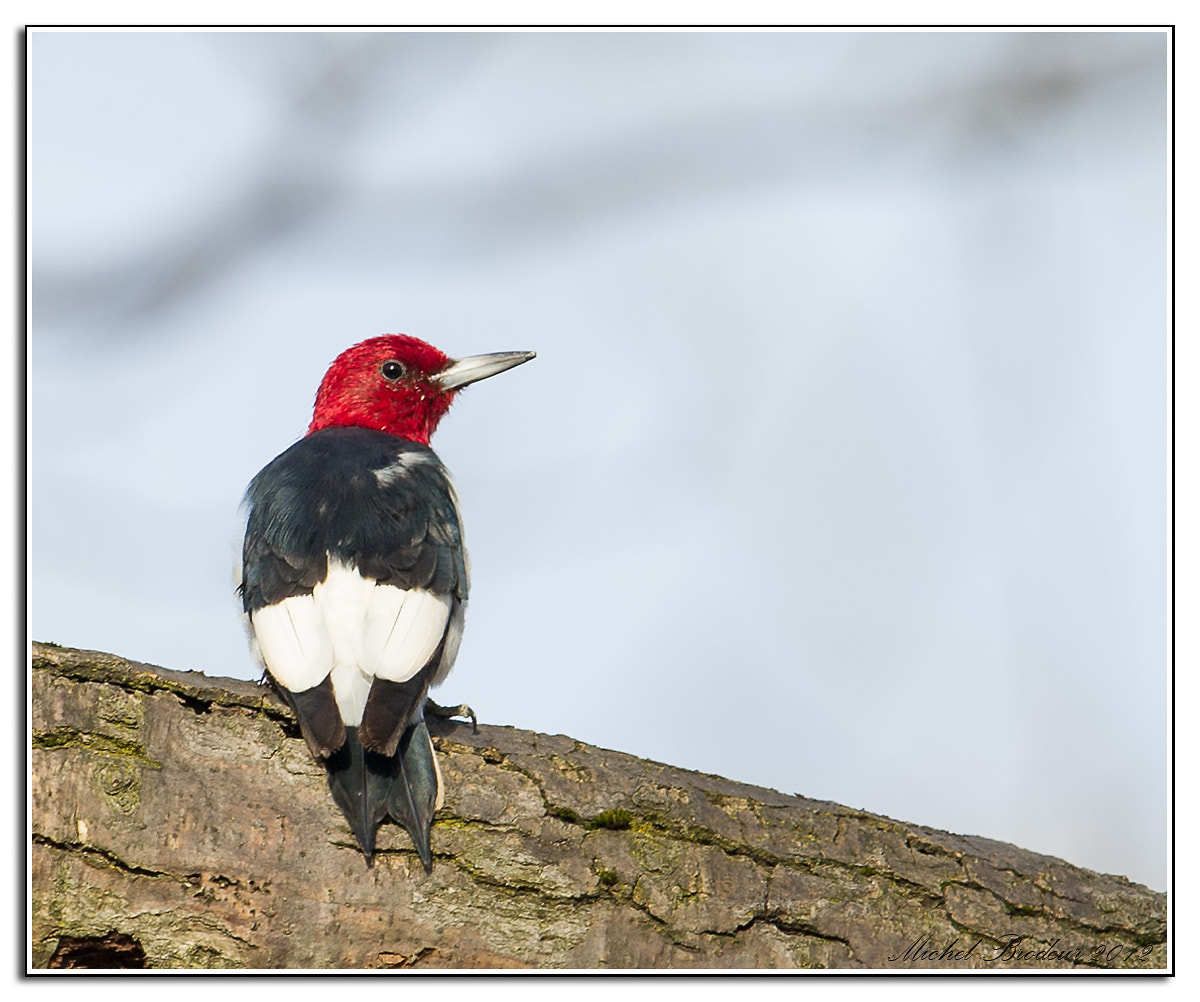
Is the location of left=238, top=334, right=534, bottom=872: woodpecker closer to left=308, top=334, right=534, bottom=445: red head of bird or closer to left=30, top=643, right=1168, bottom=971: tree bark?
left=30, top=643, right=1168, bottom=971: tree bark

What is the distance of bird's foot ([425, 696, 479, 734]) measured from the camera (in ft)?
9.25

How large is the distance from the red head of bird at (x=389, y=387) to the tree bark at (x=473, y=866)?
4.96 ft

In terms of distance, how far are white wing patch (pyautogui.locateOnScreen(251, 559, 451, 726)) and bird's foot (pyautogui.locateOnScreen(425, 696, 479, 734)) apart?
19 centimetres

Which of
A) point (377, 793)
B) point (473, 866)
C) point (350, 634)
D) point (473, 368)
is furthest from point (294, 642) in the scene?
point (473, 368)

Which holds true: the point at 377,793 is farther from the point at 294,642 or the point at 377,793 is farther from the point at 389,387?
the point at 389,387

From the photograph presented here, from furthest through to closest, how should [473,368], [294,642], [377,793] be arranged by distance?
[473,368], [294,642], [377,793]

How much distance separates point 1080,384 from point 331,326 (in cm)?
208

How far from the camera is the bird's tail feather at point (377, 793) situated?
8.14ft

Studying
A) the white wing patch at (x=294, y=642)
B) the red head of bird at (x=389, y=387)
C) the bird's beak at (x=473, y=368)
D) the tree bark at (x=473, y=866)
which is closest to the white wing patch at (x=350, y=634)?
the white wing patch at (x=294, y=642)

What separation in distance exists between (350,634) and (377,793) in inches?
14.3

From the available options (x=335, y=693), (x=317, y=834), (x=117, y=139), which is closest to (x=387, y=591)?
(x=335, y=693)

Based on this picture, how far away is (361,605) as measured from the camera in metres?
2.75

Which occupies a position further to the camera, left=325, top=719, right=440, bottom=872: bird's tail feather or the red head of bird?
the red head of bird

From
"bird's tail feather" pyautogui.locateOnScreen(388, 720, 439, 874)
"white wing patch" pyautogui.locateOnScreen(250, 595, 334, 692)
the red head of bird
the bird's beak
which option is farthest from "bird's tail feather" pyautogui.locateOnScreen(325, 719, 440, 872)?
the red head of bird
